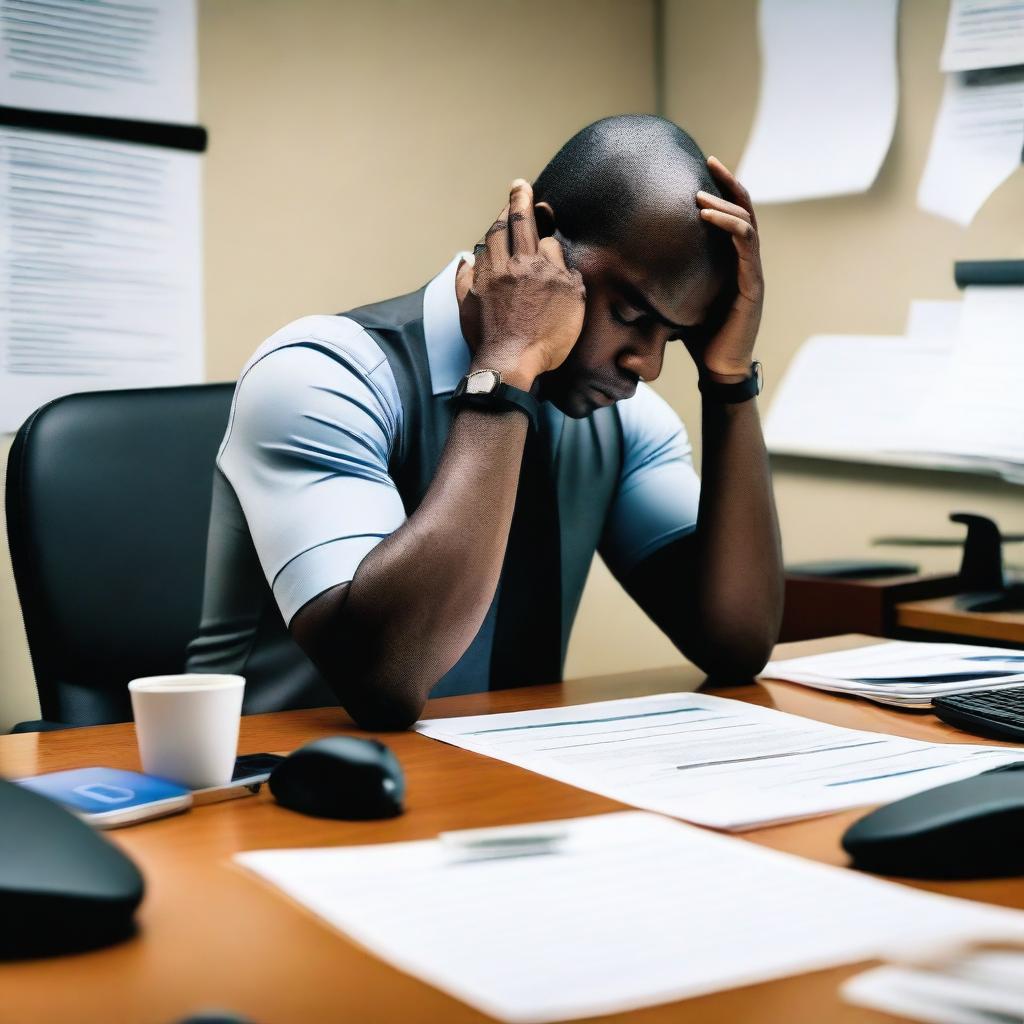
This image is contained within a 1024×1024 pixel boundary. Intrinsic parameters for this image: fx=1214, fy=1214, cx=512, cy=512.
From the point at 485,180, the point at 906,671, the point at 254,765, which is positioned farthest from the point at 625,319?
the point at 485,180

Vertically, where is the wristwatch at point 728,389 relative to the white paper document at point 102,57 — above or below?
below

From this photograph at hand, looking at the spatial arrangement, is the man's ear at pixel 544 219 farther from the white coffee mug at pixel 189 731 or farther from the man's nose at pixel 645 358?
the white coffee mug at pixel 189 731

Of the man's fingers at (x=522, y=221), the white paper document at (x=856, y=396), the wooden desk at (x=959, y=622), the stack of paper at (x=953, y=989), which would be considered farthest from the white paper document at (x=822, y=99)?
the stack of paper at (x=953, y=989)

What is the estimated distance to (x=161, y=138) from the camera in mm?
1896

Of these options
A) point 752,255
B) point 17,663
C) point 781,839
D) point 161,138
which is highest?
point 161,138

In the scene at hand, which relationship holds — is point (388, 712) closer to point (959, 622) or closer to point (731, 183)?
point (731, 183)

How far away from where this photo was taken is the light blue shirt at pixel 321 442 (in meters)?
1.02

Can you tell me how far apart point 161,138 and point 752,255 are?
1103mm

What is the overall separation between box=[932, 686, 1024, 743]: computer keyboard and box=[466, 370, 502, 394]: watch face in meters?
0.46

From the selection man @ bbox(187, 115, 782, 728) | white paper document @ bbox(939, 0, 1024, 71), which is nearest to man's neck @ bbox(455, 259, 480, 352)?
man @ bbox(187, 115, 782, 728)

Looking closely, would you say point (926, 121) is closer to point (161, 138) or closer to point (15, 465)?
point (161, 138)

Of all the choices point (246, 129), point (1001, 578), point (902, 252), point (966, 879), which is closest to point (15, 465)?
point (246, 129)

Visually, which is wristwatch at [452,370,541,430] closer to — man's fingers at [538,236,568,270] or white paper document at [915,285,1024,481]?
man's fingers at [538,236,568,270]

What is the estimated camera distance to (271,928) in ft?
1.75
